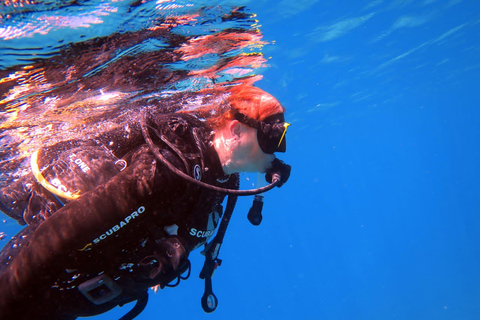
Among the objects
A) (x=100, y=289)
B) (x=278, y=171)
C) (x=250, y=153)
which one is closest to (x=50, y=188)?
(x=100, y=289)

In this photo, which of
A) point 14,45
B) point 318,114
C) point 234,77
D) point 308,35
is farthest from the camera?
point 318,114

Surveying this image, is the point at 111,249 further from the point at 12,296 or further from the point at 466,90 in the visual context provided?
the point at 466,90

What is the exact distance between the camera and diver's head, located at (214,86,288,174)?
3.33 m

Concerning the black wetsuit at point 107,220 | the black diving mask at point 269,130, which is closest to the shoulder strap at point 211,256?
the black wetsuit at point 107,220

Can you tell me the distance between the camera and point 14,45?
5.54 m

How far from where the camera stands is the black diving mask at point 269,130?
3.31 meters

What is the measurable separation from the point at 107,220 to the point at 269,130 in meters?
1.85

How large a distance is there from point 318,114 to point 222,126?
2697 cm

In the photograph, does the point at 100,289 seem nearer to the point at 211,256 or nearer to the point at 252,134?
the point at 211,256

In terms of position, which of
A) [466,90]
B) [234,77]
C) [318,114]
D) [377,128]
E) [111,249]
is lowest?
[377,128]

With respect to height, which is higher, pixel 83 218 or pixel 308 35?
pixel 83 218

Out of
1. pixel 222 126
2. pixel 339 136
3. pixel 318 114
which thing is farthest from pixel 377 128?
pixel 222 126

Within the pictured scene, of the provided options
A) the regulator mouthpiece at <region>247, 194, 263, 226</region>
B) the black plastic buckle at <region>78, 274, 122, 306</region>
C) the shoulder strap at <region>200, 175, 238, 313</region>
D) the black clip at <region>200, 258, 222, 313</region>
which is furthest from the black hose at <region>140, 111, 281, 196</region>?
the black clip at <region>200, 258, 222, 313</region>

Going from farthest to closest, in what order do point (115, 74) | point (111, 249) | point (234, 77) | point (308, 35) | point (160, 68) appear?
point (308, 35) < point (234, 77) < point (160, 68) < point (115, 74) < point (111, 249)
